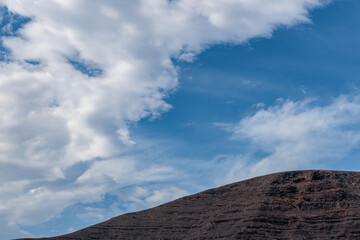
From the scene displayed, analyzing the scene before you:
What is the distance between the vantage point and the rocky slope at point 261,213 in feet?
181

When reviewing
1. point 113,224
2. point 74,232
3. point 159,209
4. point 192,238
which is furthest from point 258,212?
point 74,232

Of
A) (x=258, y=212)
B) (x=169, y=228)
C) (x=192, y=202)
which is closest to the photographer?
(x=258, y=212)

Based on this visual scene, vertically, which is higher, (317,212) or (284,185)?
(284,185)

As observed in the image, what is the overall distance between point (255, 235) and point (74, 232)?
971 inches

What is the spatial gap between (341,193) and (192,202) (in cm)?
1972

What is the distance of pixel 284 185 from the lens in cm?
6281

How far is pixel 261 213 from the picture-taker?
57.6 meters

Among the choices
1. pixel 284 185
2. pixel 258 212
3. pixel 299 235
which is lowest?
pixel 299 235

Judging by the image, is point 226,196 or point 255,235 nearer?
point 255,235

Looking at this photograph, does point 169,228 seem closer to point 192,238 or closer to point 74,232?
point 192,238

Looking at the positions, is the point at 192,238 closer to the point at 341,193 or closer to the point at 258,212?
the point at 258,212

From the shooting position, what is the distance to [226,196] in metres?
64.8

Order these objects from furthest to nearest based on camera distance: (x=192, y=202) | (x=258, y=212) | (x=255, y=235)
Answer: (x=192, y=202) < (x=258, y=212) < (x=255, y=235)

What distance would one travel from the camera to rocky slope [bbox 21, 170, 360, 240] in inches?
2175
